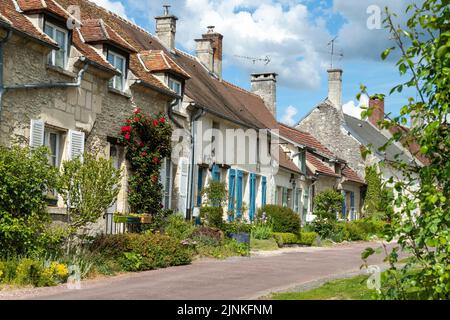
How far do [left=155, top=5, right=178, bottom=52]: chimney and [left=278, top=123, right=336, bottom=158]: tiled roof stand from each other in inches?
309

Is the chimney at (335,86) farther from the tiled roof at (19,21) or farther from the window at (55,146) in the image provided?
the tiled roof at (19,21)

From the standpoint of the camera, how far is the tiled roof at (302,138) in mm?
32728

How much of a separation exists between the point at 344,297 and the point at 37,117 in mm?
7801

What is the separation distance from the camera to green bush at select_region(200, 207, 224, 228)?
20.7 metres

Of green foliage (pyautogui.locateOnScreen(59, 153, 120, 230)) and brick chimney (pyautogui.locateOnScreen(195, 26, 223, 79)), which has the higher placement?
brick chimney (pyautogui.locateOnScreen(195, 26, 223, 79))

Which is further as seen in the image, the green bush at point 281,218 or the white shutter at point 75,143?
the green bush at point 281,218

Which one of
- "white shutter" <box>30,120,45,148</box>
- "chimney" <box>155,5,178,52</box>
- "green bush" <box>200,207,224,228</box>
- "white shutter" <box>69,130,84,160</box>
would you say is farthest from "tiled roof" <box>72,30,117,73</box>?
"chimney" <box>155,5,178,52</box>

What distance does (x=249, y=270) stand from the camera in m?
14.2

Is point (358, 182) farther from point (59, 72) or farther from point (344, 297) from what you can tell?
point (344, 297)

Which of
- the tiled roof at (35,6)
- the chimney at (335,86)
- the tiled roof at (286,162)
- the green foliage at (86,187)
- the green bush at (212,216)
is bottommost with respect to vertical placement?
the green bush at (212,216)

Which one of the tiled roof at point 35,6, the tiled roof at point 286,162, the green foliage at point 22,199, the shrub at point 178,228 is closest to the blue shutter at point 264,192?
the tiled roof at point 286,162

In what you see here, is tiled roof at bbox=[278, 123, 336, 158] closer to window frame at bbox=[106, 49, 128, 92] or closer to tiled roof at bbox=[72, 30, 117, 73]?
window frame at bbox=[106, 49, 128, 92]

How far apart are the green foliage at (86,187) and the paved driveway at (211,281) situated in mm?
1423

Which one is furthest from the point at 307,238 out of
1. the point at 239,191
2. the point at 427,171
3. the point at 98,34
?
the point at 427,171
